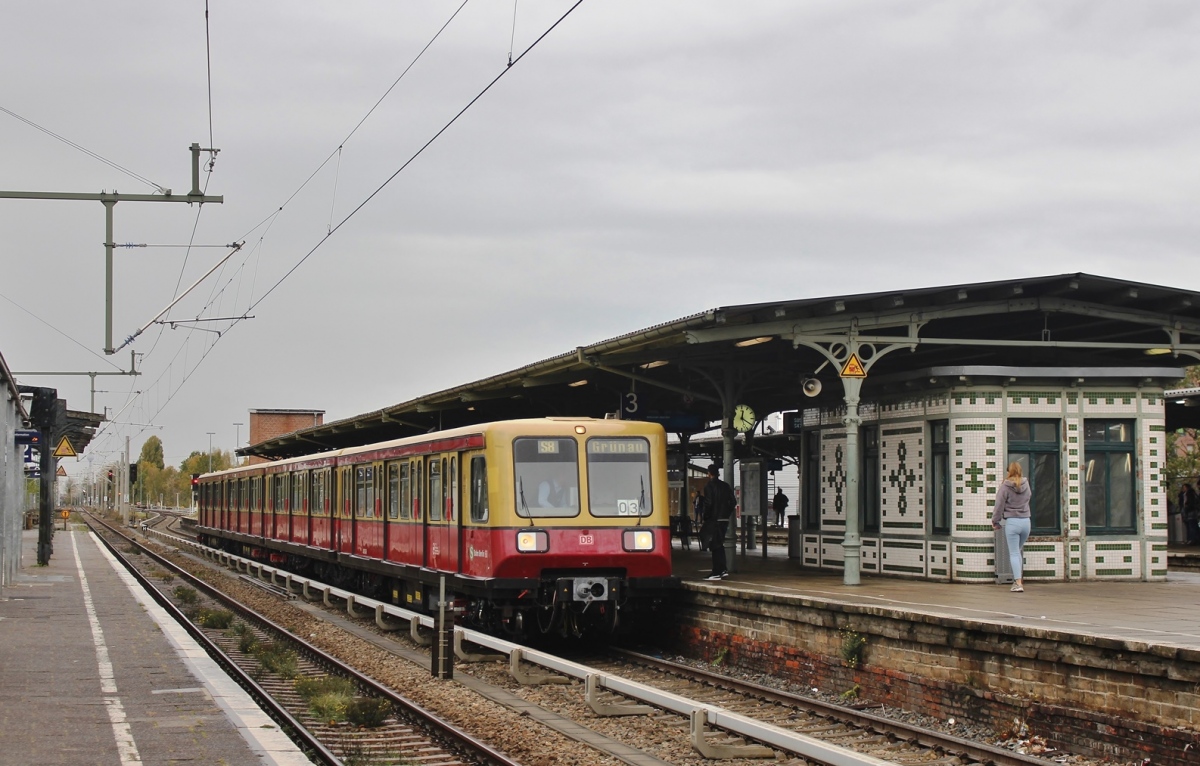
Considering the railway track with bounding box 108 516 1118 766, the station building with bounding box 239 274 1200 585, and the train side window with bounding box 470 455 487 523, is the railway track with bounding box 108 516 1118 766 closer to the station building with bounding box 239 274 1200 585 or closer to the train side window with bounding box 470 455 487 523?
the train side window with bounding box 470 455 487 523

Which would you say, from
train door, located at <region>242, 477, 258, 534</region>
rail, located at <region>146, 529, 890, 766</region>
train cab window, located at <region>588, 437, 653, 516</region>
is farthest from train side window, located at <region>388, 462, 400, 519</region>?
train door, located at <region>242, 477, 258, 534</region>

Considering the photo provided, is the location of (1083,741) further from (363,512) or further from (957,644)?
(363,512)

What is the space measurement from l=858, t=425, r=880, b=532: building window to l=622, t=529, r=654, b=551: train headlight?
3.66 meters

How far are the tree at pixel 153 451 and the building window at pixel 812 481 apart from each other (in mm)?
153960

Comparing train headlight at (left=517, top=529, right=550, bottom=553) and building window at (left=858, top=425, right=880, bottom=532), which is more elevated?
building window at (left=858, top=425, right=880, bottom=532)

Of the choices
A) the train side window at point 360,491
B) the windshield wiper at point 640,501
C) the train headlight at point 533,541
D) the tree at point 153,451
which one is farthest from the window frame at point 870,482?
the tree at point 153,451

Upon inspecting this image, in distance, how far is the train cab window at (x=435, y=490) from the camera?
637 inches

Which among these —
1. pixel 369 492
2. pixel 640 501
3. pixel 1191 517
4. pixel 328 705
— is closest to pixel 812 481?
pixel 640 501

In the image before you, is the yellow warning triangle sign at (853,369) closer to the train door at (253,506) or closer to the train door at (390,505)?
the train door at (390,505)

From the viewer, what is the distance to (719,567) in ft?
54.4

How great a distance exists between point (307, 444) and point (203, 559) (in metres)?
4.57

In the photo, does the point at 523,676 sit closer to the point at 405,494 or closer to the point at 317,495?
the point at 405,494

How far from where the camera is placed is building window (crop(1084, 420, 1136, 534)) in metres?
15.5

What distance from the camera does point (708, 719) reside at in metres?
9.13
